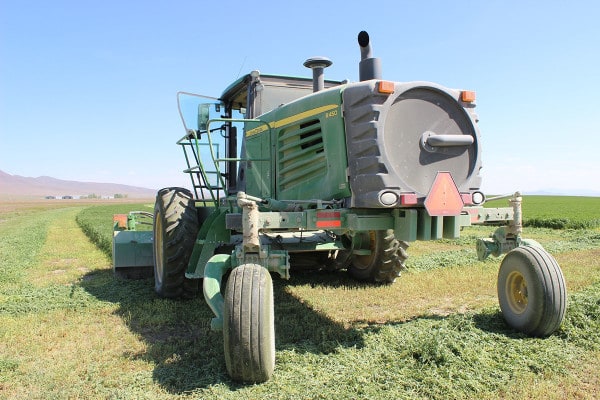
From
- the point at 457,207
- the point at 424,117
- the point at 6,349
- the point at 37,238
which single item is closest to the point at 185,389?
the point at 6,349

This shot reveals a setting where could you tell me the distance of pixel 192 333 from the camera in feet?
15.4

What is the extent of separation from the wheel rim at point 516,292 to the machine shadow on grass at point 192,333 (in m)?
1.49

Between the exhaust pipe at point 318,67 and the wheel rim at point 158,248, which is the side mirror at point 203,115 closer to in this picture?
the wheel rim at point 158,248

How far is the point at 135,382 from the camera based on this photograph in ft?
11.5

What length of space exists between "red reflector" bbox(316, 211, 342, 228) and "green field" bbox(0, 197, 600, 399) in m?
1.03

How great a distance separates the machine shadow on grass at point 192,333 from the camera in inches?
143

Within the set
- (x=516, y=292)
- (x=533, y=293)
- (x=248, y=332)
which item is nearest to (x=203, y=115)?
(x=248, y=332)

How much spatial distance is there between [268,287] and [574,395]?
2.23 metres

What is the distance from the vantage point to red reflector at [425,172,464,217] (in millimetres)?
4008

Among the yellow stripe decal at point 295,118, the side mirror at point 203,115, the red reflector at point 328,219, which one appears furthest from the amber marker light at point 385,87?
the side mirror at point 203,115

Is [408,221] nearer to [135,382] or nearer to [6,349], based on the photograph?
[135,382]

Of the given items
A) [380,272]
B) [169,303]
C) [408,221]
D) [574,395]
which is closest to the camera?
[574,395]

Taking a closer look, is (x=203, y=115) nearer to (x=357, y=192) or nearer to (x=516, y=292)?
(x=357, y=192)

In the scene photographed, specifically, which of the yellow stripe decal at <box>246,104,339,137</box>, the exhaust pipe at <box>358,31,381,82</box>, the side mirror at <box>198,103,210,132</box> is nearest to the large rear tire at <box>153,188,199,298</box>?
the side mirror at <box>198,103,210,132</box>
